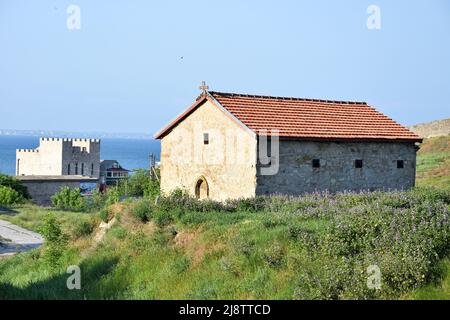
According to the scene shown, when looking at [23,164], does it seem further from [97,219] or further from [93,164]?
[97,219]

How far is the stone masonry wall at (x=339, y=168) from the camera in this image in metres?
23.7

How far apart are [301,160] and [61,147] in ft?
278

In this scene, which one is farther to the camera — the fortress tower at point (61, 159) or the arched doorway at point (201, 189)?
the fortress tower at point (61, 159)

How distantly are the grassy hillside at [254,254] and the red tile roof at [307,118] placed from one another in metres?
5.65

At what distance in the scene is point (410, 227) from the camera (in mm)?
12773

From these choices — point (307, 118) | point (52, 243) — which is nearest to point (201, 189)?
point (307, 118)

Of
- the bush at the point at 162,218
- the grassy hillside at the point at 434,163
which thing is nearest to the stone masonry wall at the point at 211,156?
the bush at the point at 162,218

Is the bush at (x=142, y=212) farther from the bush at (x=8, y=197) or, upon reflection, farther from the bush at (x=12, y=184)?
the bush at (x=12, y=184)

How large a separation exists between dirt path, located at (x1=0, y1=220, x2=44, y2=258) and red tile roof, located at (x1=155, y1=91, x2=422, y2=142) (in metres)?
7.34

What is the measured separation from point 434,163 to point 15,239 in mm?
33799

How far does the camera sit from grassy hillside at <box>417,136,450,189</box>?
145 ft

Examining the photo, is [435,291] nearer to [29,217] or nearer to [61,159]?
[29,217]

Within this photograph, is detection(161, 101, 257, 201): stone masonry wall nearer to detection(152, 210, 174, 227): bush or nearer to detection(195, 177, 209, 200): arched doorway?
detection(195, 177, 209, 200): arched doorway

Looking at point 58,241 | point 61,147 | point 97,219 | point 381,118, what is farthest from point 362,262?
point 61,147
